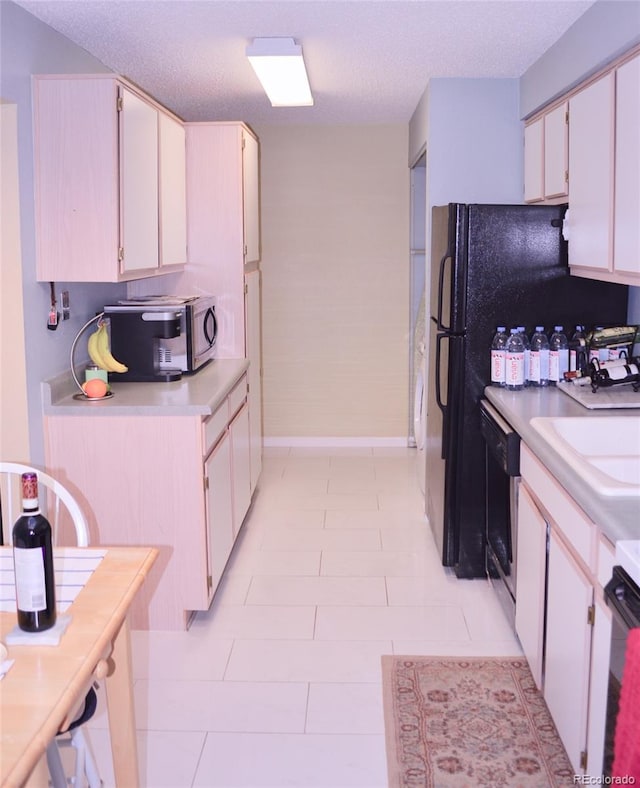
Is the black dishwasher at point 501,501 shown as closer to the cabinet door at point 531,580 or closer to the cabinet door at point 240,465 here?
the cabinet door at point 531,580

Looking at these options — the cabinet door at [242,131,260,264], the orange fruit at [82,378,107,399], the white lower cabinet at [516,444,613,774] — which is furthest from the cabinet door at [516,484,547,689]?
the cabinet door at [242,131,260,264]

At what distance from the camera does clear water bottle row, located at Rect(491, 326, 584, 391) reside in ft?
11.7

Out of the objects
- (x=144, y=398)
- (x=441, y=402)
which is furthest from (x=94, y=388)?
(x=441, y=402)

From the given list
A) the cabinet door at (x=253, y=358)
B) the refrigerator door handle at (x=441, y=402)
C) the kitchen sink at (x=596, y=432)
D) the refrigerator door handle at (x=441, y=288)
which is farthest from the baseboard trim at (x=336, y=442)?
the kitchen sink at (x=596, y=432)

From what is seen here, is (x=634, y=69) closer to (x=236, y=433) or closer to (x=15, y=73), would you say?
(x=15, y=73)

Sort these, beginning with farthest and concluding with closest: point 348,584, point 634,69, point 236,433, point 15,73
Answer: point 236,433
point 348,584
point 15,73
point 634,69

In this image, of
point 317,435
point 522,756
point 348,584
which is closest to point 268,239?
point 317,435

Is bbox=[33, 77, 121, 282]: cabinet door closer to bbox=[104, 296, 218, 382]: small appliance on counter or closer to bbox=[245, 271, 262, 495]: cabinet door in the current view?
bbox=[104, 296, 218, 382]: small appliance on counter

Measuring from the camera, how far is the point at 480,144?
4.43m

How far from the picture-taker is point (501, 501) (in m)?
3.47

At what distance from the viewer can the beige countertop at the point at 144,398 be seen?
3.26 metres

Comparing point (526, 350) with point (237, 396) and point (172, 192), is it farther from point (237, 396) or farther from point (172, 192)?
point (172, 192)

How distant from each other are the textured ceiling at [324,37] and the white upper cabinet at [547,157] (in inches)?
11.7

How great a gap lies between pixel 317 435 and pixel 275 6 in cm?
374
